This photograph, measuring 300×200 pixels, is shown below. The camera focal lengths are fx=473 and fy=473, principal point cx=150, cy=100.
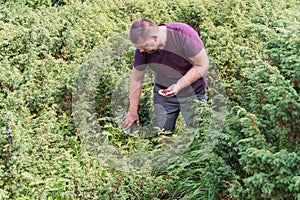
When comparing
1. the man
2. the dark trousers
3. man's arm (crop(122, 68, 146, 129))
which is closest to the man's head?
the man

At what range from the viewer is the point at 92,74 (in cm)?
539

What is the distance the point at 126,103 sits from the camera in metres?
5.32

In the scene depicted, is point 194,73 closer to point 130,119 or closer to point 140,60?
point 140,60

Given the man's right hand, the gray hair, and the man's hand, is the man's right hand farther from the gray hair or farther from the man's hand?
the gray hair

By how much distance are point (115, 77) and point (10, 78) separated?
1.15 m

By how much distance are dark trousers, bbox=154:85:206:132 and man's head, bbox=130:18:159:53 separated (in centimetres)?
77

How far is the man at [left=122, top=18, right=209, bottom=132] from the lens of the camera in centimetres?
439

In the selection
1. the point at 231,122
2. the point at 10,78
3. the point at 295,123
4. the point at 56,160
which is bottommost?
the point at 56,160

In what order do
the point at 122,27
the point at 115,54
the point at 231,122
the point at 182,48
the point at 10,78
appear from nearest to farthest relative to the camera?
1. the point at 231,122
2. the point at 182,48
3. the point at 10,78
4. the point at 115,54
5. the point at 122,27

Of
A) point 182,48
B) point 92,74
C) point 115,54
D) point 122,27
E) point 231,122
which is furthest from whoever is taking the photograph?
point 122,27

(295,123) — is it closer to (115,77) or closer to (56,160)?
(56,160)

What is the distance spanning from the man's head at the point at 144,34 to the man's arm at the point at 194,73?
44 cm

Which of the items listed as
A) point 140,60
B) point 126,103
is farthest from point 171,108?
point 140,60

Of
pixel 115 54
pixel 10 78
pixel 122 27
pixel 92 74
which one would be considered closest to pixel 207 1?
pixel 122 27
